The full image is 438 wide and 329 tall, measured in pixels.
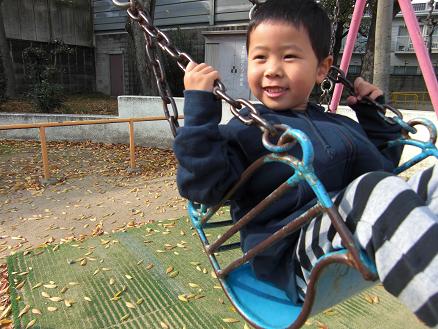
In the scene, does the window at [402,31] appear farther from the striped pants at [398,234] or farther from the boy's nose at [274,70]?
the striped pants at [398,234]

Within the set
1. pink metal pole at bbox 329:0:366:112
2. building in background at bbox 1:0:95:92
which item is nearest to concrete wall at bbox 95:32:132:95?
building in background at bbox 1:0:95:92

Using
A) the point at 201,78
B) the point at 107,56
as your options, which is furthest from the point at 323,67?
the point at 107,56

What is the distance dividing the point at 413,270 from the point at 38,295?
1.96 meters

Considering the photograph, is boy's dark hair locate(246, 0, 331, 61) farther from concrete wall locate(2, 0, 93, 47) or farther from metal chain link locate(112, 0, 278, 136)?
concrete wall locate(2, 0, 93, 47)

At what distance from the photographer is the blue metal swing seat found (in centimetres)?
69

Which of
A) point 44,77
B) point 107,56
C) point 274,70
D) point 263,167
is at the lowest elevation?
point 44,77

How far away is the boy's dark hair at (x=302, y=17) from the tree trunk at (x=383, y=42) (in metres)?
2.10

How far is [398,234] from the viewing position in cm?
66

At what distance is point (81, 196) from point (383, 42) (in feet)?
10.5

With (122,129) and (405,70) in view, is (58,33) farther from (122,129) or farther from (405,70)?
(405,70)

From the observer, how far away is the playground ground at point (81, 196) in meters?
2.99

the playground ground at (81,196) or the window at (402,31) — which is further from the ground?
the window at (402,31)

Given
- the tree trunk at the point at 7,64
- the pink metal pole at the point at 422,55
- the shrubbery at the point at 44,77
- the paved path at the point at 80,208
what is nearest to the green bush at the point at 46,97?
the shrubbery at the point at 44,77

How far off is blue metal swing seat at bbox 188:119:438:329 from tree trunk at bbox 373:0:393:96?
207cm
